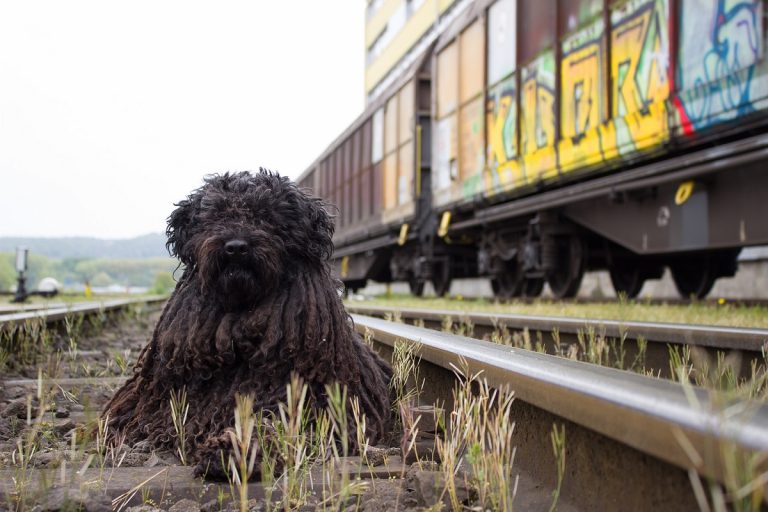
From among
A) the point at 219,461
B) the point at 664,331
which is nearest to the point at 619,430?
the point at 219,461

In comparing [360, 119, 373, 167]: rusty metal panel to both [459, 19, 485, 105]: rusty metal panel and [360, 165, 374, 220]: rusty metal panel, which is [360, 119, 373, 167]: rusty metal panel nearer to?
[360, 165, 374, 220]: rusty metal panel

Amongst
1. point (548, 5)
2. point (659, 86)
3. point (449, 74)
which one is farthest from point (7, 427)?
point (449, 74)

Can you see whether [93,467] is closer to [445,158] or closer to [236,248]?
[236,248]

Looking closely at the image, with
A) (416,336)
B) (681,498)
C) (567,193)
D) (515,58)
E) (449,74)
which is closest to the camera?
(681,498)

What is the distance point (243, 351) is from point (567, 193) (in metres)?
6.72

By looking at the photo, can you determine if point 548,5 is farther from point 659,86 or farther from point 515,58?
point 659,86

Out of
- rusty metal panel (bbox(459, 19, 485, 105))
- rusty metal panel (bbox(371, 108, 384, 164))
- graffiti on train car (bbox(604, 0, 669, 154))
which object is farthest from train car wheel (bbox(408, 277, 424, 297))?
graffiti on train car (bbox(604, 0, 669, 154))

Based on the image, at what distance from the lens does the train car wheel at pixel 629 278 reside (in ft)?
38.0

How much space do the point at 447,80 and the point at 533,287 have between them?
3759 mm

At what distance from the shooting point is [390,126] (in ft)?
51.2

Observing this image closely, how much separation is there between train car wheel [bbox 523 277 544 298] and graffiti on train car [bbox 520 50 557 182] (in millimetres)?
2788

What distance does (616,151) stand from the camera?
24.9ft

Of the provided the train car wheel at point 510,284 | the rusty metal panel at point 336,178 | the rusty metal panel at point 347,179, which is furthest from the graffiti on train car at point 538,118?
the rusty metal panel at point 336,178

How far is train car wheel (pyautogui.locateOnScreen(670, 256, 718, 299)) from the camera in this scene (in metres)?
10.2
